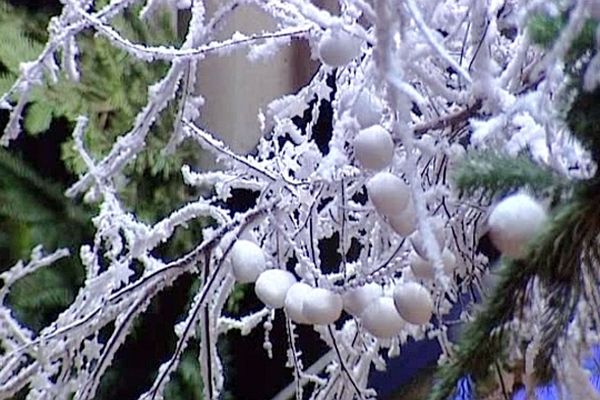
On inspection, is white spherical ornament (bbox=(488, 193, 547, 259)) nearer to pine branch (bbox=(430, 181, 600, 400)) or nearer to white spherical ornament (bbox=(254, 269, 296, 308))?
pine branch (bbox=(430, 181, 600, 400))

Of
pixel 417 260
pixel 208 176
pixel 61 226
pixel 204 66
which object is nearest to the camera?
pixel 417 260

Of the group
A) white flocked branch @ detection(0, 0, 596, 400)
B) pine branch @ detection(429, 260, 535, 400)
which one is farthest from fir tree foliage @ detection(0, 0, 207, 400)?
pine branch @ detection(429, 260, 535, 400)

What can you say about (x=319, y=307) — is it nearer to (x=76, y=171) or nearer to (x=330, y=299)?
(x=330, y=299)

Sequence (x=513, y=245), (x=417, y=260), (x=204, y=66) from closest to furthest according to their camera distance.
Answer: (x=513, y=245) → (x=417, y=260) → (x=204, y=66)

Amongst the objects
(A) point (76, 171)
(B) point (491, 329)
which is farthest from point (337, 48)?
(A) point (76, 171)

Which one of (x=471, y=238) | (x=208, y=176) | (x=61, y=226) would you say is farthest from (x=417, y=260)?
(x=61, y=226)

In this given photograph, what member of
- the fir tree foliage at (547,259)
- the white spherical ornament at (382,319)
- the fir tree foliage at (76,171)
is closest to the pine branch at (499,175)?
the fir tree foliage at (547,259)

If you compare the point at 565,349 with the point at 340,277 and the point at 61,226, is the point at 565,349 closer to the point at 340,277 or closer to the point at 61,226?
the point at 340,277
